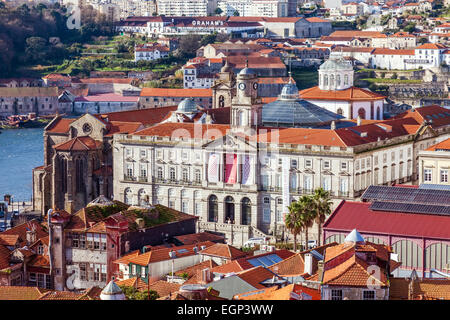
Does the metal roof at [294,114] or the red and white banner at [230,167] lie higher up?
the metal roof at [294,114]

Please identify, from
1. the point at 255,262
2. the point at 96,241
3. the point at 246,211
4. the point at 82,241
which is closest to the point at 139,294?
the point at 255,262

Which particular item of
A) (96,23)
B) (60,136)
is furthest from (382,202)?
(96,23)

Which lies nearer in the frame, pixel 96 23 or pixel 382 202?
pixel 382 202

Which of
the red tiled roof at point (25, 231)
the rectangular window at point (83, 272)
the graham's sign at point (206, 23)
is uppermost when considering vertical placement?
the graham's sign at point (206, 23)

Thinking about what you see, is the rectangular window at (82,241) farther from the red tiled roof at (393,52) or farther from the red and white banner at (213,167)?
the red tiled roof at (393,52)

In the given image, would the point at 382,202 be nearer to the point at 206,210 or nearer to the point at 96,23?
the point at 206,210

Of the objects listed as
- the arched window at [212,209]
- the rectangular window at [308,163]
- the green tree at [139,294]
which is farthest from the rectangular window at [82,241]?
the arched window at [212,209]
